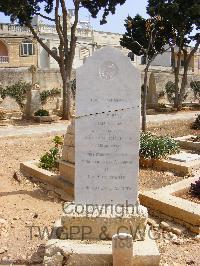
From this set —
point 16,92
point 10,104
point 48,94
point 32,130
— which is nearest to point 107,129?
point 32,130

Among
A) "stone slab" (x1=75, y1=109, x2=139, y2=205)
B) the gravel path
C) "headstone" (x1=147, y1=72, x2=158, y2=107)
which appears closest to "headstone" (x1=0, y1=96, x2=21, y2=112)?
the gravel path

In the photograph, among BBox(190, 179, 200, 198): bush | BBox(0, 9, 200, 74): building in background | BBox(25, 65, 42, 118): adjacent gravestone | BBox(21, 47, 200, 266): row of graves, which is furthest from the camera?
BBox(0, 9, 200, 74): building in background

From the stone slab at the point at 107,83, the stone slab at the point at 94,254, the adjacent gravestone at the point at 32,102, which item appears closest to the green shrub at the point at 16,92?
the adjacent gravestone at the point at 32,102

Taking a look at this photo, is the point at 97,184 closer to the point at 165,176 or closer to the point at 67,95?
the point at 165,176

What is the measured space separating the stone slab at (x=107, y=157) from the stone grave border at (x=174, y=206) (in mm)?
1199

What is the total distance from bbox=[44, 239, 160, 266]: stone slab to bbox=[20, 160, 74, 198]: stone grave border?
99.4 inches

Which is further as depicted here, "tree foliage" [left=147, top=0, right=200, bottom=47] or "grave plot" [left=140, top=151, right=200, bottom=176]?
"tree foliage" [left=147, top=0, right=200, bottom=47]

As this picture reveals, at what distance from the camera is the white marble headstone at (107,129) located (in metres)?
4.13

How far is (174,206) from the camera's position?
212 inches

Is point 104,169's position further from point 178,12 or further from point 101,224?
Result: point 178,12

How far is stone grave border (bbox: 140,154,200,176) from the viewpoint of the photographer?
25.6ft

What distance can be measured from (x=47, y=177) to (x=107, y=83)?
367 cm

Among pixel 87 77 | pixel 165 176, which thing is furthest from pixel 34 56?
pixel 87 77

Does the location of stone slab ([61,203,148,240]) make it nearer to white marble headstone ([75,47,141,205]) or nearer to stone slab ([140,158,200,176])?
white marble headstone ([75,47,141,205])
